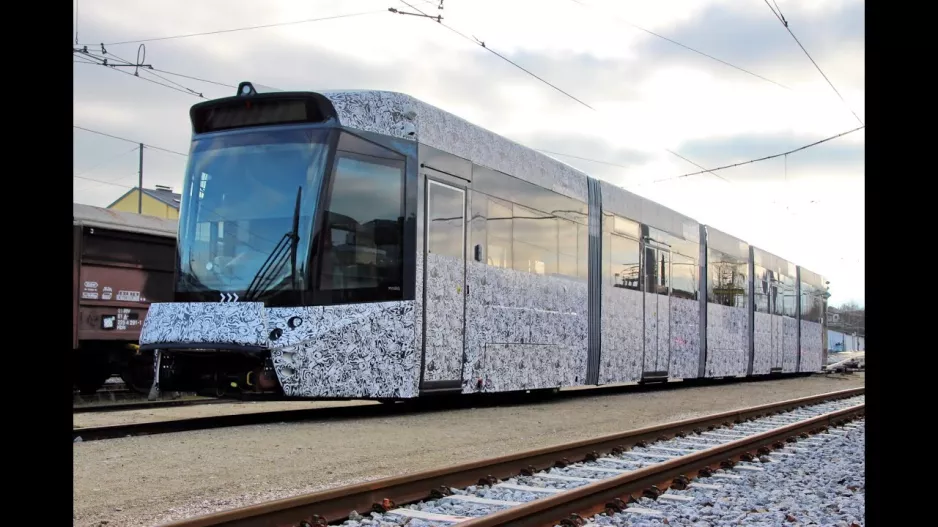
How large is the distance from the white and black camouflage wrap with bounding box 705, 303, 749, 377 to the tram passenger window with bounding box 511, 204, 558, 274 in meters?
7.85

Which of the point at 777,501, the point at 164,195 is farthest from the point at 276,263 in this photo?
the point at 164,195

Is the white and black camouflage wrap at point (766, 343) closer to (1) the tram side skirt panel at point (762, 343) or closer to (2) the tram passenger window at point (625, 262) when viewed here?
(1) the tram side skirt panel at point (762, 343)

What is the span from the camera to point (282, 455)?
7.26 m

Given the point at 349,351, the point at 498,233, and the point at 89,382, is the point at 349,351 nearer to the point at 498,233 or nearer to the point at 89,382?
the point at 498,233

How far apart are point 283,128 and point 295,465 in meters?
3.90

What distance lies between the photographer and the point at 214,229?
911cm

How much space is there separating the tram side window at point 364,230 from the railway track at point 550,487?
292 cm

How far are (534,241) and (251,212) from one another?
449 centimetres

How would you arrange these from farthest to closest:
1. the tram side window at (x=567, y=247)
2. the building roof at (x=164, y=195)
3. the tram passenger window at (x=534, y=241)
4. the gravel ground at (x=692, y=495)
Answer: the building roof at (x=164, y=195) → the tram side window at (x=567, y=247) → the tram passenger window at (x=534, y=241) → the gravel ground at (x=692, y=495)

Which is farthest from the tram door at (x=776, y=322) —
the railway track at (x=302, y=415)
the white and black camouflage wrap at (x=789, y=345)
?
the railway track at (x=302, y=415)

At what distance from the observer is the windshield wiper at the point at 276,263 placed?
879 cm
